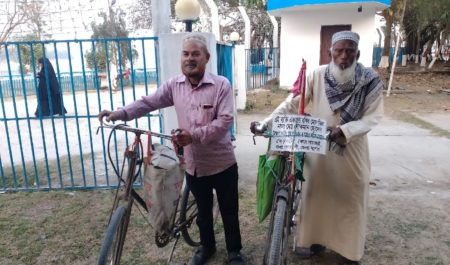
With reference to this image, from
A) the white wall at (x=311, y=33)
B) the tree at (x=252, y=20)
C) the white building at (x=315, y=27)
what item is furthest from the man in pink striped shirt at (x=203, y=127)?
the tree at (x=252, y=20)

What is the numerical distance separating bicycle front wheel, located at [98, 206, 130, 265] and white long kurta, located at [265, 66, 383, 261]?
106cm

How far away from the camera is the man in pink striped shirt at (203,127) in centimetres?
230

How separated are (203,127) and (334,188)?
1.06 m

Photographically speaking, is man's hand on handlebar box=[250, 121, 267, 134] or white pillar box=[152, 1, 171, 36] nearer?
man's hand on handlebar box=[250, 121, 267, 134]

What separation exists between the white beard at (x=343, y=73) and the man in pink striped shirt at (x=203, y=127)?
0.68m

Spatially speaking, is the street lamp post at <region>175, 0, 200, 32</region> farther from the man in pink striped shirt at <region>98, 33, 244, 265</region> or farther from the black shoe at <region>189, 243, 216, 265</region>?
the black shoe at <region>189, 243, 216, 265</region>

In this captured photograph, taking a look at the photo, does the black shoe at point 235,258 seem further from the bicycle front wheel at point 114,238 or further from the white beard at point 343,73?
the white beard at point 343,73

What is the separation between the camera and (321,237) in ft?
9.27

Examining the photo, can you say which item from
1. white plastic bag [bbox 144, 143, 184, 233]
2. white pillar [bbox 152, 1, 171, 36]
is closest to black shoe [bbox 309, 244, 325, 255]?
white plastic bag [bbox 144, 143, 184, 233]

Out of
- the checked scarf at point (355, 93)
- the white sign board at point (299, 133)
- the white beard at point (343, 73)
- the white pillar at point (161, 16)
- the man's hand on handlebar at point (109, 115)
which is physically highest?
the white pillar at point (161, 16)

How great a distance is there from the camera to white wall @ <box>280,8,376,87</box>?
13023 mm

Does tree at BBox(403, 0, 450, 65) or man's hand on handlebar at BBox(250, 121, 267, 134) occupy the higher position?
tree at BBox(403, 0, 450, 65)

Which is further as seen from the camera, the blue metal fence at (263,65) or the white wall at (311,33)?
the blue metal fence at (263,65)

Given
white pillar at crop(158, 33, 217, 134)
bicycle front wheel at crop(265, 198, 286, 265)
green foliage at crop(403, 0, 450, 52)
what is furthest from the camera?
green foliage at crop(403, 0, 450, 52)
